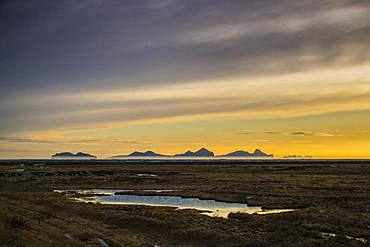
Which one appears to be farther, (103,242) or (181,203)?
(181,203)

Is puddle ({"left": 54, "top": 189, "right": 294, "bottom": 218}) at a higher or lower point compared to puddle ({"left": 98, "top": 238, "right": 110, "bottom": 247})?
higher

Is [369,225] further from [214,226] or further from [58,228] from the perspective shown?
[58,228]

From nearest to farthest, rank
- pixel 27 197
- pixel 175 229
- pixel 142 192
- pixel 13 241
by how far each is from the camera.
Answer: pixel 13 241 < pixel 175 229 < pixel 27 197 < pixel 142 192

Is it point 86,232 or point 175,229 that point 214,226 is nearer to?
point 175,229

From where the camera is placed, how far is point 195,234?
109ft

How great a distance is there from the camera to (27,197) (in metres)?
57.1

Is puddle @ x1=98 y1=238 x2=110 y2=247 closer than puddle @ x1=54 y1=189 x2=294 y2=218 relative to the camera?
Yes

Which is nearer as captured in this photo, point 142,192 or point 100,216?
point 100,216

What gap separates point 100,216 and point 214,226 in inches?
532

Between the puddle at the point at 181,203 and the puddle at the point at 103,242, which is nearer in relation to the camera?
the puddle at the point at 103,242

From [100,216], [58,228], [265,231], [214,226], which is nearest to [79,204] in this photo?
[100,216]

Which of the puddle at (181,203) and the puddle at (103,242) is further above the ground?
the puddle at (181,203)

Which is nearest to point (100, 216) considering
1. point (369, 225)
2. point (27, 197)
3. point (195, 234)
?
point (195, 234)

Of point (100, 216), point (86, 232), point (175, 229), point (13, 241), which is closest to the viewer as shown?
point (13, 241)
